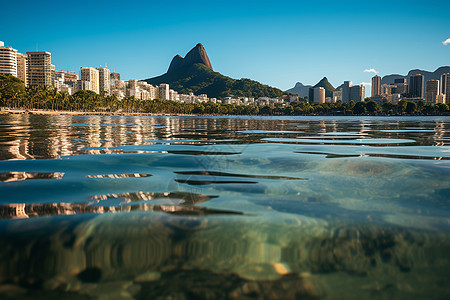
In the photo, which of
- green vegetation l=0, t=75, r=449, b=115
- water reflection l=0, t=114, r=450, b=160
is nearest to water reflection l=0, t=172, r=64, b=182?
water reflection l=0, t=114, r=450, b=160

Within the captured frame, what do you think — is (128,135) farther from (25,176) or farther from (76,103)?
(76,103)

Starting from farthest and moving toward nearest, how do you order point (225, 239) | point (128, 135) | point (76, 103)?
point (76, 103), point (128, 135), point (225, 239)

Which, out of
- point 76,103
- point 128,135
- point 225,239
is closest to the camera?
point 225,239

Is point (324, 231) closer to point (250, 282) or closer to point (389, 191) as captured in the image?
point (250, 282)

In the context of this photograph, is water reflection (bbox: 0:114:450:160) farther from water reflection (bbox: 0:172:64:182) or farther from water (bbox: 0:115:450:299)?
water (bbox: 0:115:450:299)

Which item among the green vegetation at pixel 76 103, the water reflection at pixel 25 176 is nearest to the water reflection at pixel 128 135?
the water reflection at pixel 25 176

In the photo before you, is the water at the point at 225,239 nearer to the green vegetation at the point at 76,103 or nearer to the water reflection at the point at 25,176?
the water reflection at the point at 25,176

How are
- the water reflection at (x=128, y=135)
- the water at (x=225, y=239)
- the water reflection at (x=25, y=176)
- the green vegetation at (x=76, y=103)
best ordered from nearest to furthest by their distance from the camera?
the water at (x=225, y=239) → the water reflection at (x=25, y=176) → the water reflection at (x=128, y=135) → the green vegetation at (x=76, y=103)

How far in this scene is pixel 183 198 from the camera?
339 cm

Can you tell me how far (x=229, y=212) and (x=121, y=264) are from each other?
113 cm

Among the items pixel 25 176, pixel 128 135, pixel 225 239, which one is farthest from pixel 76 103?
pixel 225 239

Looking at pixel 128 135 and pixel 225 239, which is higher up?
pixel 128 135

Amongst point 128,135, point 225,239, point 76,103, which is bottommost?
point 225,239

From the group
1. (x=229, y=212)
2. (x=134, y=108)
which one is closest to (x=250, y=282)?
(x=229, y=212)
